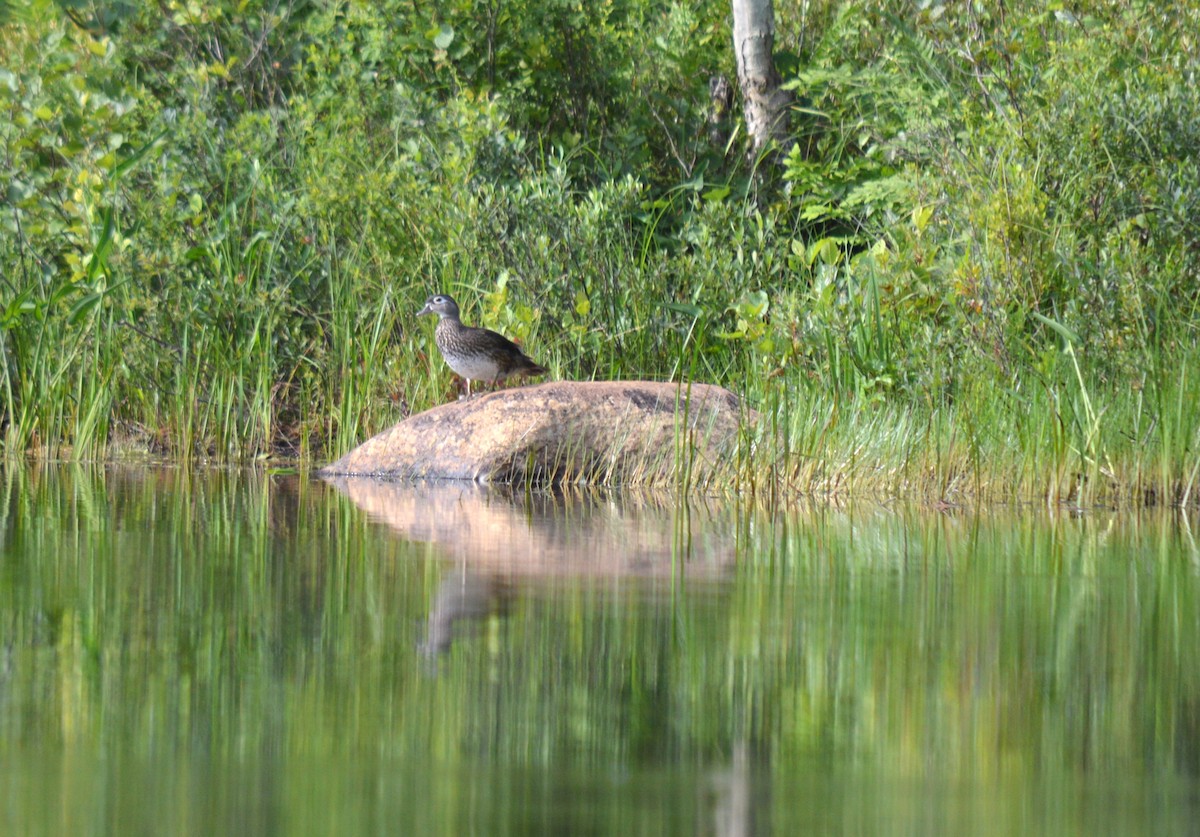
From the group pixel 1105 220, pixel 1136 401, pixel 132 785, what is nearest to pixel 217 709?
pixel 132 785

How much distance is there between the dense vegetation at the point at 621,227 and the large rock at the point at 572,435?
478mm

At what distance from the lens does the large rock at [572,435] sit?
393 inches

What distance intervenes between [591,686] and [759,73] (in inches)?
459

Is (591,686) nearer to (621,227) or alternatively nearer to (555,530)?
(555,530)

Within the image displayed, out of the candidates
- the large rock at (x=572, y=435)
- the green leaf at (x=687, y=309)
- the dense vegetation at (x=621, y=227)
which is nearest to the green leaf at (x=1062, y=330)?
the dense vegetation at (x=621, y=227)

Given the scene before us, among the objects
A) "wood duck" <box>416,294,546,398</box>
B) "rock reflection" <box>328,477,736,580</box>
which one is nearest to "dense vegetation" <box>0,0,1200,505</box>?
"wood duck" <box>416,294,546,398</box>

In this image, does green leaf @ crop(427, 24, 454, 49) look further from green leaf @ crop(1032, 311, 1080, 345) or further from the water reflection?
the water reflection

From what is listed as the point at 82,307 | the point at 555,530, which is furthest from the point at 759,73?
the point at 555,530

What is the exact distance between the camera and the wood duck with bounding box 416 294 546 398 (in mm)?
10477

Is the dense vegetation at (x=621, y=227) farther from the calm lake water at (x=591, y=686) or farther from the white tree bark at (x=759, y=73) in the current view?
the calm lake water at (x=591, y=686)

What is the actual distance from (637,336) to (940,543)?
5459 millimetres

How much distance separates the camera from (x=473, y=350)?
1048 centimetres

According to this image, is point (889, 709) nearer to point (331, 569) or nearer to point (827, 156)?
point (331, 569)

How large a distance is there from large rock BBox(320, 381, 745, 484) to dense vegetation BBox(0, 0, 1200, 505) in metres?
0.48
